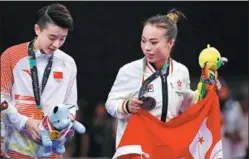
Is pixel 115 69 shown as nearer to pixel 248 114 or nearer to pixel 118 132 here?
pixel 248 114

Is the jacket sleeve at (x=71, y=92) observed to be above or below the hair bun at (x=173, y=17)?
below

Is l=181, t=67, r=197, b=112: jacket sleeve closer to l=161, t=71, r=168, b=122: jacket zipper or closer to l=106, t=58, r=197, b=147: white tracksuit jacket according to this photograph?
l=106, t=58, r=197, b=147: white tracksuit jacket

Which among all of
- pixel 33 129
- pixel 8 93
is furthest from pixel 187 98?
pixel 8 93

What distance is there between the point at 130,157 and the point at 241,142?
5278mm

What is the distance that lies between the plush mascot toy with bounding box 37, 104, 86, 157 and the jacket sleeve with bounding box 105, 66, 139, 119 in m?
0.37

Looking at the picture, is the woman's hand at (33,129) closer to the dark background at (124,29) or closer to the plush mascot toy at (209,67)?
the plush mascot toy at (209,67)

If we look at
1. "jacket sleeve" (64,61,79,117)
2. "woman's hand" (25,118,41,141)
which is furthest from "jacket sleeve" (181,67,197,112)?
"woman's hand" (25,118,41,141)

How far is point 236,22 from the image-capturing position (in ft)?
39.4

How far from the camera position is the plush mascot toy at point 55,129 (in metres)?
5.72

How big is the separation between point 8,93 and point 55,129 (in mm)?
447

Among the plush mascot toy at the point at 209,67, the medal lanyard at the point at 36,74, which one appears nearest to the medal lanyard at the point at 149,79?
the plush mascot toy at the point at 209,67

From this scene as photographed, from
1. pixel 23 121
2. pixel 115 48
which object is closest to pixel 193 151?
pixel 23 121

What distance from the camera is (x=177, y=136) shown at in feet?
20.0

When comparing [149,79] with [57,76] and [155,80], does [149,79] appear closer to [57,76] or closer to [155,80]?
[155,80]
